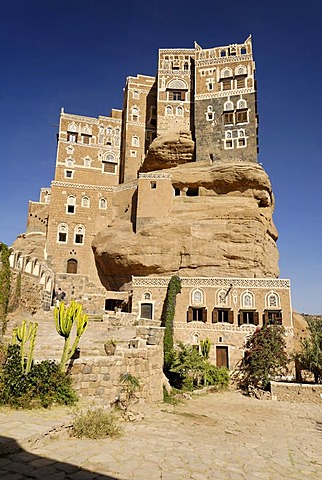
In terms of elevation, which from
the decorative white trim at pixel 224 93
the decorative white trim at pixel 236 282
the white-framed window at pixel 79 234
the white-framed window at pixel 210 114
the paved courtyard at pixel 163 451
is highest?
the decorative white trim at pixel 224 93

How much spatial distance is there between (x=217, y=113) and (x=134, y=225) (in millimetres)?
16862

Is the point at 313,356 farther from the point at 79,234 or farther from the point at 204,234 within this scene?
the point at 79,234

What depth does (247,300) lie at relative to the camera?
25172 mm

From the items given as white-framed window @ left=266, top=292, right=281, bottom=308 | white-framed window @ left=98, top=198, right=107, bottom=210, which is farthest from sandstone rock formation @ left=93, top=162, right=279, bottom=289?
white-framed window @ left=266, top=292, right=281, bottom=308

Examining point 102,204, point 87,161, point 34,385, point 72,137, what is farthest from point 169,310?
point 72,137

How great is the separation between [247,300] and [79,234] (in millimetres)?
19859

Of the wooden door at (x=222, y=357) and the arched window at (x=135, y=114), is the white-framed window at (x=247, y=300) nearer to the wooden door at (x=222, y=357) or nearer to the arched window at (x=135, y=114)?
the wooden door at (x=222, y=357)

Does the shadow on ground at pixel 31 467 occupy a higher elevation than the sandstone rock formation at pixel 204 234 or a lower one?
lower

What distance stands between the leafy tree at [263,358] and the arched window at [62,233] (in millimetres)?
22087

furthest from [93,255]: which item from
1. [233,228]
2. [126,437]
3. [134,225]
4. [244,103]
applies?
[126,437]

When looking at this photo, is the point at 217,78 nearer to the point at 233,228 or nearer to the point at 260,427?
the point at 233,228

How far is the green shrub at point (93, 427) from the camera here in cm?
691

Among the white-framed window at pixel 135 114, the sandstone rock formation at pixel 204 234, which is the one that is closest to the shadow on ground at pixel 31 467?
the sandstone rock formation at pixel 204 234

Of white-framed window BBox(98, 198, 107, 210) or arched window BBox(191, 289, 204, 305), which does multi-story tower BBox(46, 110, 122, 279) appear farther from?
arched window BBox(191, 289, 204, 305)
